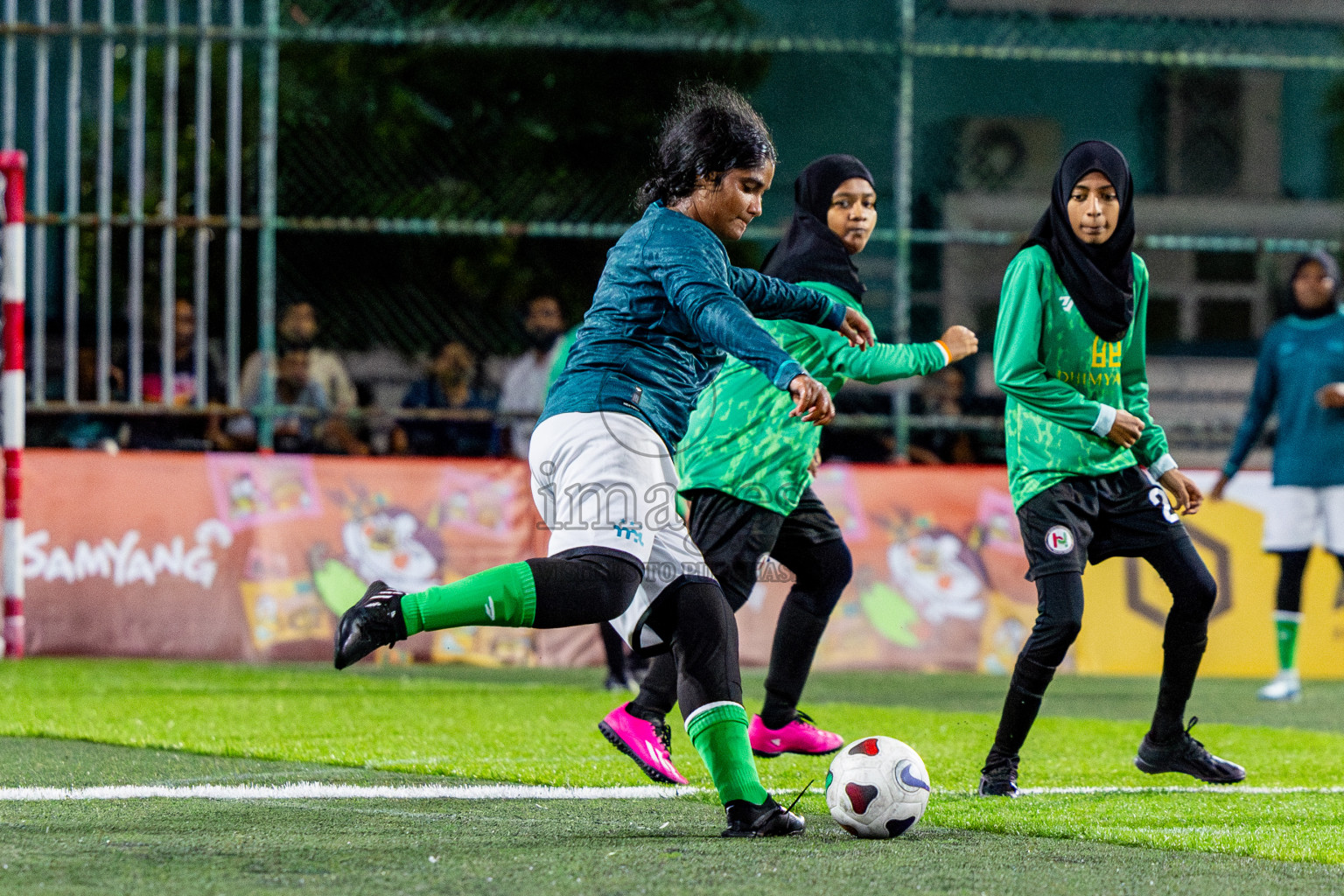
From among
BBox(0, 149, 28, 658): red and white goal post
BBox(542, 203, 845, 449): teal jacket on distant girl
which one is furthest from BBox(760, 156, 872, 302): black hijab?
BBox(0, 149, 28, 658): red and white goal post

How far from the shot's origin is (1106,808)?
4.96 m

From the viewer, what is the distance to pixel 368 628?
4168 mm

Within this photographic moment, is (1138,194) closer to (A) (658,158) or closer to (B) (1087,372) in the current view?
(B) (1087,372)

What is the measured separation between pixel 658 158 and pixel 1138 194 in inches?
316

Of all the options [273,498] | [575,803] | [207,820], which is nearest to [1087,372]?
[575,803]

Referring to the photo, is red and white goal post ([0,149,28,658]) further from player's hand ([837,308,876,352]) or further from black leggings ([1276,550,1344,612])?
black leggings ([1276,550,1344,612])

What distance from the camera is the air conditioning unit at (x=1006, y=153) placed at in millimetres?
11961

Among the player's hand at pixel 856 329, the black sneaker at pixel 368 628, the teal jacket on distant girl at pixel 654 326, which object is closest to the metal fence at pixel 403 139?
the player's hand at pixel 856 329

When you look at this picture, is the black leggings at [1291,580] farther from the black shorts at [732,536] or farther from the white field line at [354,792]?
the black shorts at [732,536]

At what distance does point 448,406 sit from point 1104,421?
21.2 feet

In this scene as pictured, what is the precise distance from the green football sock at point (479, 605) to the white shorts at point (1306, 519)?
6.32m

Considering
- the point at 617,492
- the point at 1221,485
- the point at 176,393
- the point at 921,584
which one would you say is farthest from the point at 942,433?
the point at 617,492

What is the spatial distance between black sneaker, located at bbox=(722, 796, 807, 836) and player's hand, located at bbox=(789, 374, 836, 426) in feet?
3.05

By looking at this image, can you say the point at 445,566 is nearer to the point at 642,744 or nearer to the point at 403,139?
the point at 403,139
